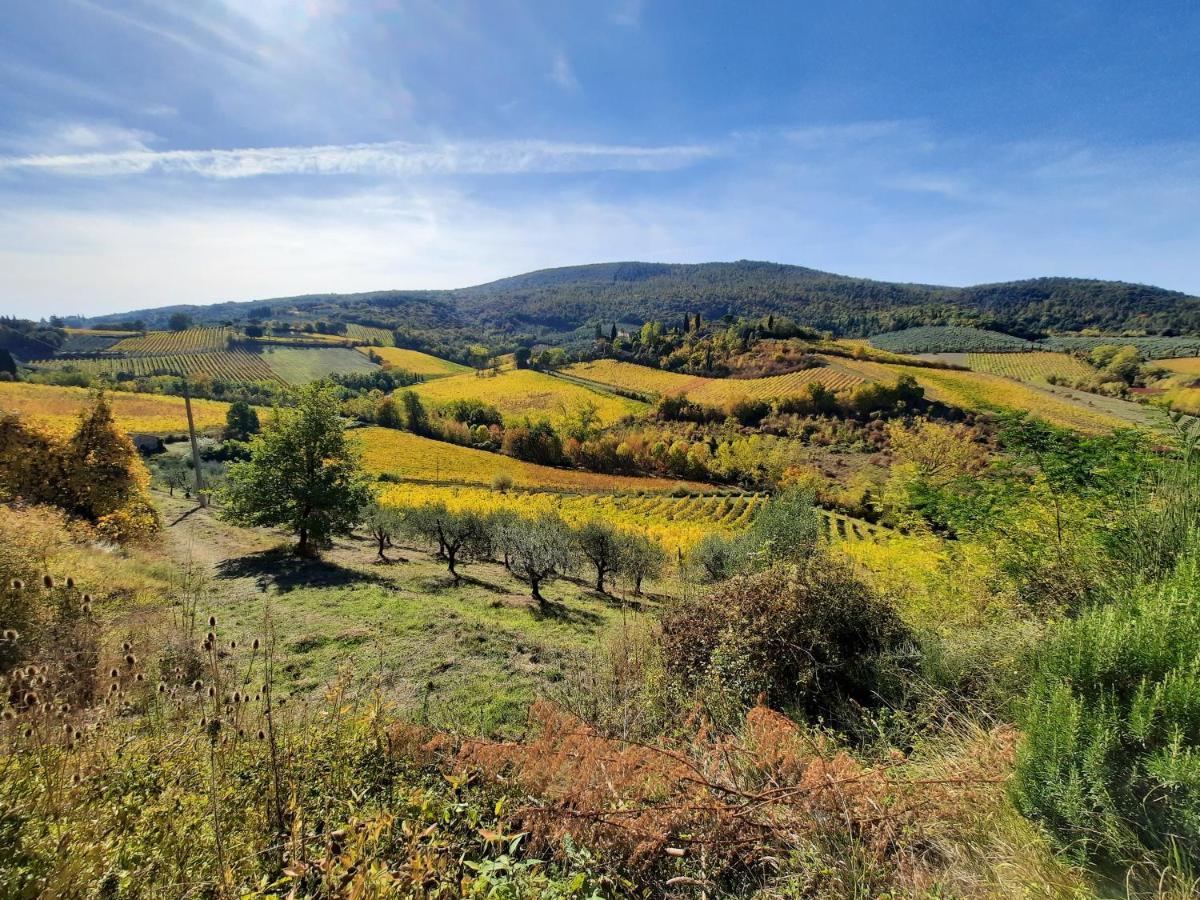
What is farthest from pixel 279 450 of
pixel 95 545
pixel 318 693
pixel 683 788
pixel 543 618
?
pixel 683 788

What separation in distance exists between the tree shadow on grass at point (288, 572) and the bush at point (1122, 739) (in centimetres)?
1580

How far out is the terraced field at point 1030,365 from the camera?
80562 millimetres

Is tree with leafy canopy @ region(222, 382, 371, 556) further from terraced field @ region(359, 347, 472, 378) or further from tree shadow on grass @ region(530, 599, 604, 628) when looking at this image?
terraced field @ region(359, 347, 472, 378)

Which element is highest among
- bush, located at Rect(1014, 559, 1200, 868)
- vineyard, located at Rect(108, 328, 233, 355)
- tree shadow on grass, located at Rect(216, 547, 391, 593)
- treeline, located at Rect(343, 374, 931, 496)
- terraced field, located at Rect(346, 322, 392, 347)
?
terraced field, located at Rect(346, 322, 392, 347)

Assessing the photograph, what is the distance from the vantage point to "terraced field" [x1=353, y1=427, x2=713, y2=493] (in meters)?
56.9

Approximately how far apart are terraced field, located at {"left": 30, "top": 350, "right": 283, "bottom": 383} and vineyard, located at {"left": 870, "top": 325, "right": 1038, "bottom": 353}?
460ft

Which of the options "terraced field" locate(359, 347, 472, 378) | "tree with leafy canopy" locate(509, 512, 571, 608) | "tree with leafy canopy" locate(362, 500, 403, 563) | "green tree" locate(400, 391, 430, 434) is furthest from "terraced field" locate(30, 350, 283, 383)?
"tree with leafy canopy" locate(509, 512, 571, 608)

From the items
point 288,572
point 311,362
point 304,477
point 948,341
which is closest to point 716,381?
point 948,341

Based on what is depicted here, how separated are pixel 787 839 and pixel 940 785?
106cm

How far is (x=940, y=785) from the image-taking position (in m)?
2.82

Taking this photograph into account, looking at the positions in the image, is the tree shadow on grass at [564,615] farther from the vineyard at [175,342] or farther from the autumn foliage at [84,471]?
the vineyard at [175,342]

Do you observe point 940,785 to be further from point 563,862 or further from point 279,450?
point 279,450

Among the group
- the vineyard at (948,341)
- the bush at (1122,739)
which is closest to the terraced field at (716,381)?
the vineyard at (948,341)

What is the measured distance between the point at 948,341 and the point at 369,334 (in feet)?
541
